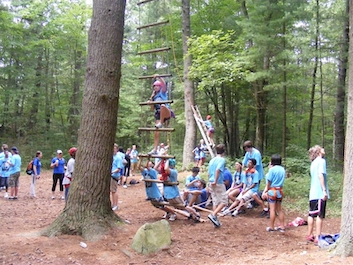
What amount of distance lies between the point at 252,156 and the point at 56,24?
59.0ft

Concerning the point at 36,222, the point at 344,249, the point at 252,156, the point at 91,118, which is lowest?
the point at 36,222

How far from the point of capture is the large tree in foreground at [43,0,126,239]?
590cm

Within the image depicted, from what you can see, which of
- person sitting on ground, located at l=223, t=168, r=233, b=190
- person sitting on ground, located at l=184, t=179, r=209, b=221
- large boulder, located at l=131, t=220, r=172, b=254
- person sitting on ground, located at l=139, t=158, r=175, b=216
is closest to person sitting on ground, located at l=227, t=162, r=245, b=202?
person sitting on ground, located at l=223, t=168, r=233, b=190

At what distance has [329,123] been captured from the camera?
82.9ft

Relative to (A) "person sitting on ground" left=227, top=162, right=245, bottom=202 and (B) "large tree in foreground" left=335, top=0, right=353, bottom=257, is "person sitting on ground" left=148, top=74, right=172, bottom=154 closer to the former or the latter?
(A) "person sitting on ground" left=227, top=162, right=245, bottom=202

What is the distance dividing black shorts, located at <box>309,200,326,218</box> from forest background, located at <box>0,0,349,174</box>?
23.0ft

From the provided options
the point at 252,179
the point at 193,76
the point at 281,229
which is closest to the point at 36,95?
the point at 193,76

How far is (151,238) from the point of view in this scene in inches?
223

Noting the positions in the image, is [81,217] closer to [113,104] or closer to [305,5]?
[113,104]

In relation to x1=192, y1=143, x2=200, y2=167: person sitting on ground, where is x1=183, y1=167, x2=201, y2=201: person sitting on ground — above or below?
below

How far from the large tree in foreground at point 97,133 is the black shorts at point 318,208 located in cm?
372

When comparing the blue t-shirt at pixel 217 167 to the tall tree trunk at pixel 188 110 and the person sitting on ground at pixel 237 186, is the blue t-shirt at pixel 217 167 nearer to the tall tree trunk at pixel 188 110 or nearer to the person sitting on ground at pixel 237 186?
the person sitting on ground at pixel 237 186

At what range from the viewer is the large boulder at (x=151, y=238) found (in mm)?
5570

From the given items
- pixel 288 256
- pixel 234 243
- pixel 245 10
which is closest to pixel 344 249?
pixel 288 256
